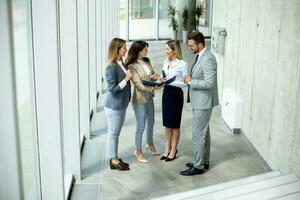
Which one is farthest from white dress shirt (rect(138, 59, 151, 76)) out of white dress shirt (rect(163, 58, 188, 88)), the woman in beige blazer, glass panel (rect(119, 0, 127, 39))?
glass panel (rect(119, 0, 127, 39))

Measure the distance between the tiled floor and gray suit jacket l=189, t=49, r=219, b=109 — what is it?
41.9 inches

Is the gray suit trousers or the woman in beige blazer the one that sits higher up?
the woman in beige blazer

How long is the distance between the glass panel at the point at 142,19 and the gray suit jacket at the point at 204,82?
15150mm

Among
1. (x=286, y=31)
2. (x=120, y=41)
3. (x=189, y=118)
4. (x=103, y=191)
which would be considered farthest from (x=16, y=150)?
(x=189, y=118)

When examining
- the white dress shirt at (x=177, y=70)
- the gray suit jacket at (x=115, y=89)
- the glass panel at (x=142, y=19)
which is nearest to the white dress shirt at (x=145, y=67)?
the white dress shirt at (x=177, y=70)

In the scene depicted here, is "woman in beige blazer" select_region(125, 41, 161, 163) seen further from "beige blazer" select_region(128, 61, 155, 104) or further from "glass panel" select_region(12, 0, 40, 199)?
"glass panel" select_region(12, 0, 40, 199)

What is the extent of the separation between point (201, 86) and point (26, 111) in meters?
2.62

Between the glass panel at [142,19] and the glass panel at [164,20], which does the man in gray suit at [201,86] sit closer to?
the glass panel at [142,19]

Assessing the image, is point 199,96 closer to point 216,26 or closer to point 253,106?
point 253,106

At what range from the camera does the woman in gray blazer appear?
21.1 ft

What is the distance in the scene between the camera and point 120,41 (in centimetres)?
646

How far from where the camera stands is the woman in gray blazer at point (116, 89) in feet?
21.1

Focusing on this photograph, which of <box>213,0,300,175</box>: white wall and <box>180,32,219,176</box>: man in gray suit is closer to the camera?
<box>213,0,300,175</box>: white wall

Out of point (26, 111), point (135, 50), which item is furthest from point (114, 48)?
point (26, 111)
